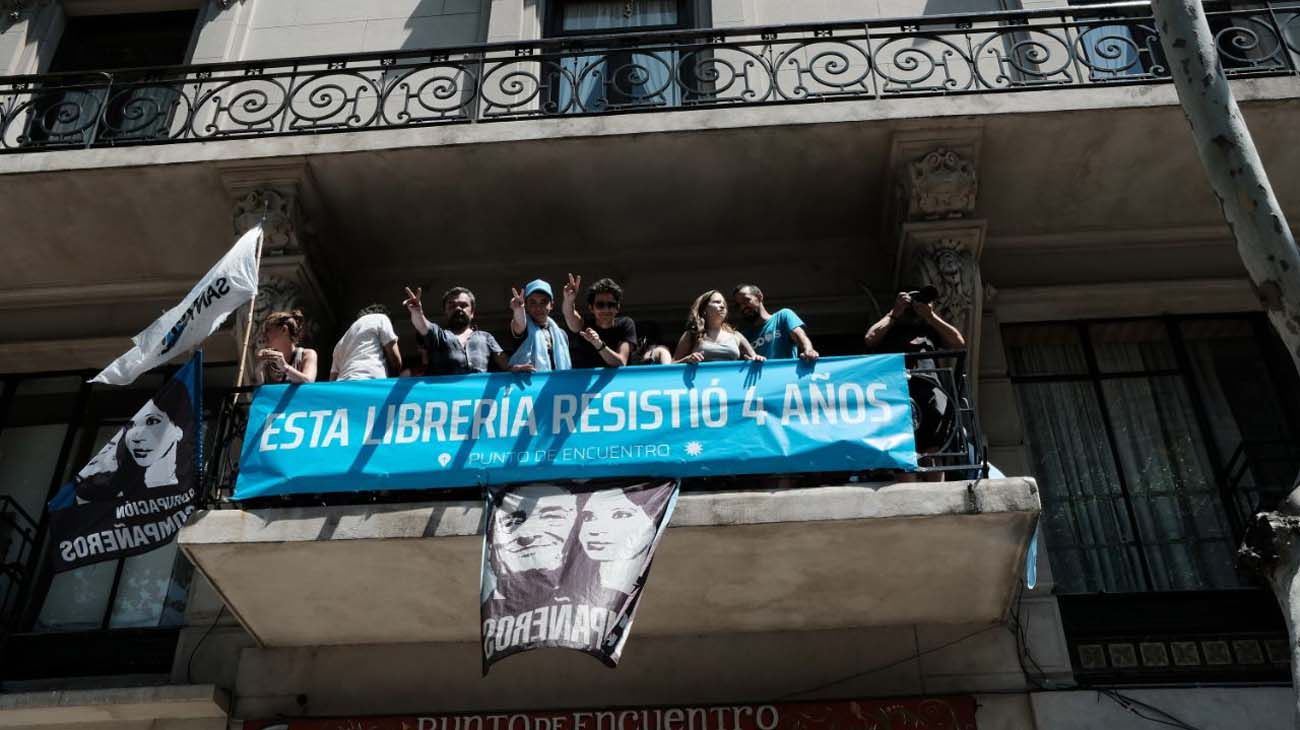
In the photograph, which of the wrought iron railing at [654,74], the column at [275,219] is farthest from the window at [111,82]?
the column at [275,219]

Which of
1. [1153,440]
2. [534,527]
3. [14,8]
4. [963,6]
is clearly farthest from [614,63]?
[14,8]

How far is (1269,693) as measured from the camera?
7922 mm

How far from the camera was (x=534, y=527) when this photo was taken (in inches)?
284

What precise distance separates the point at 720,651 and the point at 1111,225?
488cm

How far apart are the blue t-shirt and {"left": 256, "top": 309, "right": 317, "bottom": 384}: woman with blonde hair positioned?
3035mm

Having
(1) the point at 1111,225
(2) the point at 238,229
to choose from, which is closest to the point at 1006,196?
(1) the point at 1111,225

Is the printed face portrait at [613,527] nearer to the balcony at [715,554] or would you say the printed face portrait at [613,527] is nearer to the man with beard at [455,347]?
the balcony at [715,554]

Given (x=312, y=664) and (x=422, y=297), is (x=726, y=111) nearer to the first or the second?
(x=422, y=297)

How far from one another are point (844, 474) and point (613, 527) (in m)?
1.56

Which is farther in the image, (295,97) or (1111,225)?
(295,97)

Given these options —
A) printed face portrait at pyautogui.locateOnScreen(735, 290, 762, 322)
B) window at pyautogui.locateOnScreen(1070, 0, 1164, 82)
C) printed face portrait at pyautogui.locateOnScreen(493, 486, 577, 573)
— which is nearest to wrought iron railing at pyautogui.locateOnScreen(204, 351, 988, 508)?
printed face portrait at pyautogui.locateOnScreen(493, 486, 577, 573)

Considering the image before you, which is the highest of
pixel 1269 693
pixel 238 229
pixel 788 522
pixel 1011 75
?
pixel 1011 75

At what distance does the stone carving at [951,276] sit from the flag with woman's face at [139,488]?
16.9 ft

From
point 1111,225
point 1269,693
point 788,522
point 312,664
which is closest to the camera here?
point 788,522
